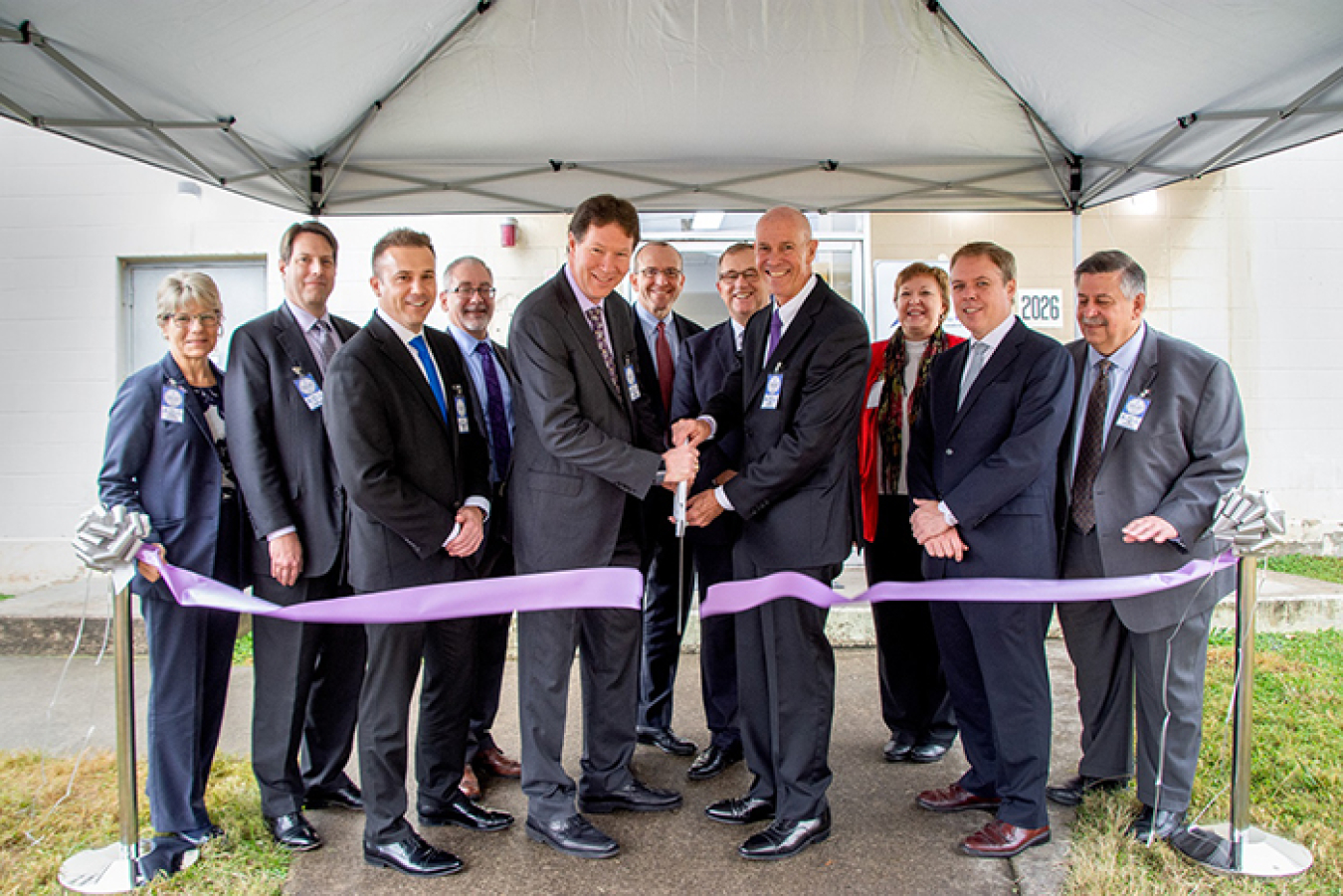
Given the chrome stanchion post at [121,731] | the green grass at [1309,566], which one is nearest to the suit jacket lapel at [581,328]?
the chrome stanchion post at [121,731]

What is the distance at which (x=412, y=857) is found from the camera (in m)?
2.63

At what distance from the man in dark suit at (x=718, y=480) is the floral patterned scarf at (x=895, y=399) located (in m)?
0.65

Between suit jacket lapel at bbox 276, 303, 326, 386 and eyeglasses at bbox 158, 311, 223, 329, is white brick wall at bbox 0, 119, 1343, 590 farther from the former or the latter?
eyeglasses at bbox 158, 311, 223, 329

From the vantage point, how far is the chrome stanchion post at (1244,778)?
8.18 feet

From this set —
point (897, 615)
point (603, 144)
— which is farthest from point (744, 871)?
point (603, 144)

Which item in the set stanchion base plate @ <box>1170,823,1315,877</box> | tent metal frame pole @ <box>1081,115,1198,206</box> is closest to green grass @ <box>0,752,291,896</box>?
stanchion base plate @ <box>1170,823,1315,877</box>

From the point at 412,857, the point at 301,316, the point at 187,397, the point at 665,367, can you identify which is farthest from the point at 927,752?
the point at 187,397

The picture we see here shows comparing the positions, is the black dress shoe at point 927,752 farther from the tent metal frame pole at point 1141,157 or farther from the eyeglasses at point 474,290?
the tent metal frame pole at point 1141,157

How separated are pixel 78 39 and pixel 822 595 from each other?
3.01m

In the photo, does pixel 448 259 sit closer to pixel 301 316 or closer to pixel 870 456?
pixel 301 316

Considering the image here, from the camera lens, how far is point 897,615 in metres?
3.63

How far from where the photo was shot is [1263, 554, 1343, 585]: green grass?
6.57 metres

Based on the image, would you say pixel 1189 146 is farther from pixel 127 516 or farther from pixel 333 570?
pixel 127 516

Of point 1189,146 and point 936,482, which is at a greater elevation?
point 1189,146
